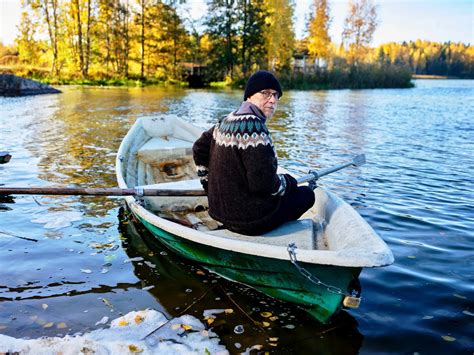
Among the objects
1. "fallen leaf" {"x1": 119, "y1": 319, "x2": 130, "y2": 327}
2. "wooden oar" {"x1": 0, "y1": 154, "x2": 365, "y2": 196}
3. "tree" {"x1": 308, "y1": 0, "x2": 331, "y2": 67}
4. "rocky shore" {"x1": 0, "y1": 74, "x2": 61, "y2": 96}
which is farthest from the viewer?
"tree" {"x1": 308, "y1": 0, "x2": 331, "y2": 67}

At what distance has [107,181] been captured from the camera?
8117 mm

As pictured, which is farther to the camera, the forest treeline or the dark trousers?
the forest treeline

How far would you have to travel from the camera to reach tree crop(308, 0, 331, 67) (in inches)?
1892

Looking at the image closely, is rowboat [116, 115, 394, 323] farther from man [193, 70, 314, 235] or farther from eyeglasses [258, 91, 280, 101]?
eyeglasses [258, 91, 280, 101]

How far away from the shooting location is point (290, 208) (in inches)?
163

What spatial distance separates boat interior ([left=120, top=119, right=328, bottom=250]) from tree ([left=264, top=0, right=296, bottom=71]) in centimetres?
3687

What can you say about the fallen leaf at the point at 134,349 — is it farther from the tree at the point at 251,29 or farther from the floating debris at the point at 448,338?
the tree at the point at 251,29

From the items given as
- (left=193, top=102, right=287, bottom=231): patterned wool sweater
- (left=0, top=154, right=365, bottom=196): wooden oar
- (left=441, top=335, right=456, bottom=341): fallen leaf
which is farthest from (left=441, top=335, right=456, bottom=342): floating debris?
(left=0, top=154, right=365, bottom=196): wooden oar

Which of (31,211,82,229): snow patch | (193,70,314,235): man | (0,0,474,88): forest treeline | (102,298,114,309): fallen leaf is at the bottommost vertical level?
(102,298,114,309): fallen leaf

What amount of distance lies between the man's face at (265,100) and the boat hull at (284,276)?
131 centimetres

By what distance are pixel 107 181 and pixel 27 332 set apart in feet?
15.9

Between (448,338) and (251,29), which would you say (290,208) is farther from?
(251,29)

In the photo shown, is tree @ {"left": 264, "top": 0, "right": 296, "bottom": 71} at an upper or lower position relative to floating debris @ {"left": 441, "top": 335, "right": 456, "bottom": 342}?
upper

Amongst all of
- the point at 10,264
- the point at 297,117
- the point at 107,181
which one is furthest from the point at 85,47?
the point at 10,264
